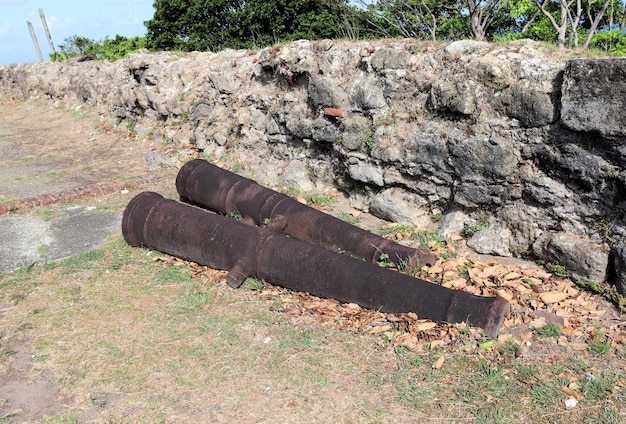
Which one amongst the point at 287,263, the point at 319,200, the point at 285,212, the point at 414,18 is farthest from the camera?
the point at 414,18

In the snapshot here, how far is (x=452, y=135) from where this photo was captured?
617cm

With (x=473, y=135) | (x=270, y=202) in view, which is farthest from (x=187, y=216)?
(x=473, y=135)

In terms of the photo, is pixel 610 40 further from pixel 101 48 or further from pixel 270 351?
pixel 101 48

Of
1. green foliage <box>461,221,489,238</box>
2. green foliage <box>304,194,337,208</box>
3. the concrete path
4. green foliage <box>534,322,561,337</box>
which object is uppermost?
the concrete path

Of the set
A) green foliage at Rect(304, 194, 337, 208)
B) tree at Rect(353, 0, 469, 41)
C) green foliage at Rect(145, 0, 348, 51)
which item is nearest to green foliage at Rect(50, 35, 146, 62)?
green foliage at Rect(145, 0, 348, 51)

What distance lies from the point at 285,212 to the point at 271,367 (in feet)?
8.14

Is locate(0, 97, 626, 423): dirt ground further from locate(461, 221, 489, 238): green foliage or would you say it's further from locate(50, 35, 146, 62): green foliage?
locate(50, 35, 146, 62): green foliage

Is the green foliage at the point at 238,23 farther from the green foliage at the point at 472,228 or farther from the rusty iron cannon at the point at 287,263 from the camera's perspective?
the green foliage at the point at 472,228

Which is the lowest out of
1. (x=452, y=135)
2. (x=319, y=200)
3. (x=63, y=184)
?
(x=319, y=200)

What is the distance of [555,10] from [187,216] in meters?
12.0

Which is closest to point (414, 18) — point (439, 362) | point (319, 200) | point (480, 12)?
point (480, 12)

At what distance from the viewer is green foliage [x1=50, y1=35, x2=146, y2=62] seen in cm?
1983

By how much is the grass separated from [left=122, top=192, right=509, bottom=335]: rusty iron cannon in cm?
23

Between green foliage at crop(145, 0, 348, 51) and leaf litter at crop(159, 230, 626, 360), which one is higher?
green foliage at crop(145, 0, 348, 51)
